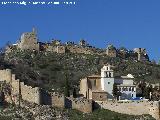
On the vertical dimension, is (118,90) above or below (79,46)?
below

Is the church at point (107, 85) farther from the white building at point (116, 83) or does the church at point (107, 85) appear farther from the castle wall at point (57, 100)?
the castle wall at point (57, 100)

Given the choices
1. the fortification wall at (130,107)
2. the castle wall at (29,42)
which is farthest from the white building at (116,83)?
the castle wall at (29,42)

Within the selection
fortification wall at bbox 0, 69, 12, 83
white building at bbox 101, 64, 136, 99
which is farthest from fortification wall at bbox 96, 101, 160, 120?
fortification wall at bbox 0, 69, 12, 83

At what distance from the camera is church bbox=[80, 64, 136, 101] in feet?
300

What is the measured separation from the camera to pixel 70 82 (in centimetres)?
10006

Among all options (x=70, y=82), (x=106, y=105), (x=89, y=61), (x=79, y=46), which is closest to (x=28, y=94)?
(x=106, y=105)

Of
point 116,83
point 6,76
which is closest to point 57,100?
point 6,76

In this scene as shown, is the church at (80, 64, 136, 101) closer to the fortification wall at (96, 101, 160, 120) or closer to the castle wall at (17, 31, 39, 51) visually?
the fortification wall at (96, 101, 160, 120)

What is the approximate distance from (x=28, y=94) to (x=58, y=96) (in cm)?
316

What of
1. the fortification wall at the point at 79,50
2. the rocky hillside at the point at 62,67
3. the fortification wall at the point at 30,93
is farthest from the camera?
the fortification wall at the point at 79,50

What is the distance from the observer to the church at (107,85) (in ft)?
300

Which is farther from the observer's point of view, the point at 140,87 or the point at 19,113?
the point at 140,87

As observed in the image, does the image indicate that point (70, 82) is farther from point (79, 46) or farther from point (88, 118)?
point (79, 46)

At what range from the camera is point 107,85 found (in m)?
92.2
